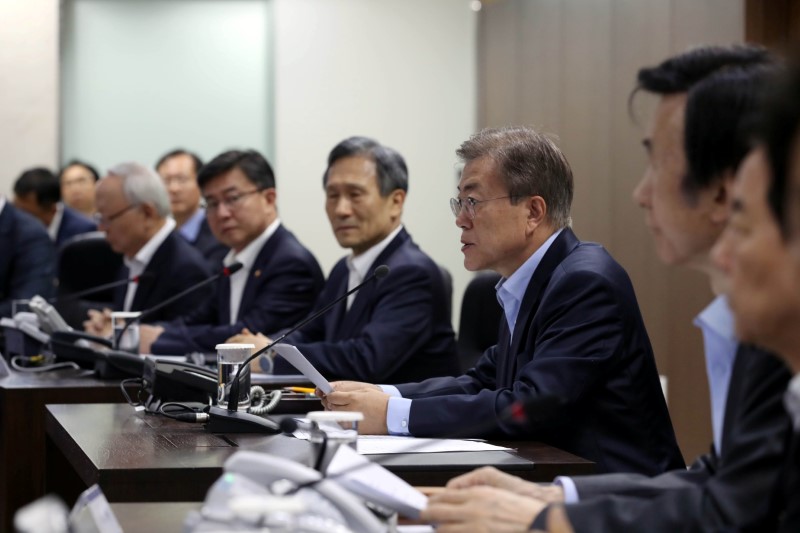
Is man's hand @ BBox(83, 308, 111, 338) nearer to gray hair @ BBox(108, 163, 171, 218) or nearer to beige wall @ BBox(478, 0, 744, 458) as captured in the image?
gray hair @ BBox(108, 163, 171, 218)

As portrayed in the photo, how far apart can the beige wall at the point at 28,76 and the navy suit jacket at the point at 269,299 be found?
3291 millimetres

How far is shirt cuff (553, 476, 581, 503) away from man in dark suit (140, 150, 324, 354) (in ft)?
8.60

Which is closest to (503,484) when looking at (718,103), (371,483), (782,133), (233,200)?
(371,483)

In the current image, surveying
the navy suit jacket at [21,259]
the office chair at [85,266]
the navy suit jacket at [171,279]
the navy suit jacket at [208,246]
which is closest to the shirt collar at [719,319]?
the navy suit jacket at [171,279]

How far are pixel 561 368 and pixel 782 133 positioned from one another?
1224 millimetres

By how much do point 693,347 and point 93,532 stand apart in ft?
10.4

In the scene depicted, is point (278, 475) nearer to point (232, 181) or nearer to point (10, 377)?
point (10, 377)

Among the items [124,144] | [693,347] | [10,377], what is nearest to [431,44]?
[124,144]

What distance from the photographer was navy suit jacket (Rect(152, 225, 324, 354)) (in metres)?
4.21

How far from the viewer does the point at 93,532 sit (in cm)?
140

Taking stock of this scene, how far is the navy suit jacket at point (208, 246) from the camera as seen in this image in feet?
18.6

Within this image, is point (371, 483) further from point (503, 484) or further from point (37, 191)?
point (37, 191)

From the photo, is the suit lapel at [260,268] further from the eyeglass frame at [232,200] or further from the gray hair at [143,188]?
the gray hair at [143,188]

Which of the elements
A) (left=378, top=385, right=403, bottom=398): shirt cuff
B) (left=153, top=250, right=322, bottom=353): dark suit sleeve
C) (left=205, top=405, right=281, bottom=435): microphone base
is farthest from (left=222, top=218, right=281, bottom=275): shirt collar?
(left=205, top=405, right=281, bottom=435): microphone base
